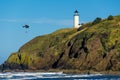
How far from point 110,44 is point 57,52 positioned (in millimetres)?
18484

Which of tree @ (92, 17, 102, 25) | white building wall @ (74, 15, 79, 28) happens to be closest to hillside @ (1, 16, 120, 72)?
tree @ (92, 17, 102, 25)

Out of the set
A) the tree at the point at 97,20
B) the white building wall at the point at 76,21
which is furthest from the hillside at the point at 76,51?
the white building wall at the point at 76,21

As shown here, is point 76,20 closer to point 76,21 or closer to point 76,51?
point 76,21

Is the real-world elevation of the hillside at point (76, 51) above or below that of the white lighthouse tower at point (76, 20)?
below

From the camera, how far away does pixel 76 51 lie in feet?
502

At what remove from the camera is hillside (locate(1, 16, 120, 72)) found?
458 feet

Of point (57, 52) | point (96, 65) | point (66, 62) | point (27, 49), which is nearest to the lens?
point (96, 65)

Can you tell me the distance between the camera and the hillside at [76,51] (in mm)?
139750

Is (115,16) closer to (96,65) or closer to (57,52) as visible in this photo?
(57,52)

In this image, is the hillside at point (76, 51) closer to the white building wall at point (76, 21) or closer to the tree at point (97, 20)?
the tree at point (97, 20)

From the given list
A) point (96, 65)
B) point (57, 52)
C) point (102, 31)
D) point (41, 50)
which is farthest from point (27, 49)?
point (96, 65)

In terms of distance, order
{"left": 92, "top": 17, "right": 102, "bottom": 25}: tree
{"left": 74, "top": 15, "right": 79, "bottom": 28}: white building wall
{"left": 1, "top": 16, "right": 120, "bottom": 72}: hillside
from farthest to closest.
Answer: {"left": 74, "top": 15, "right": 79, "bottom": 28}: white building wall → {"left": 92, "top": 17, "right": 102, "bottom": 25}: tree → {"left": 1, "top": 16, "right": 120, "bottom": 72}: hillside

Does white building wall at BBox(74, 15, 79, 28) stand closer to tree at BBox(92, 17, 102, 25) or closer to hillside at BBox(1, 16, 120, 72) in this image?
tree at BBox(92, 17, 102, 25)

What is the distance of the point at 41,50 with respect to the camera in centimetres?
16912
